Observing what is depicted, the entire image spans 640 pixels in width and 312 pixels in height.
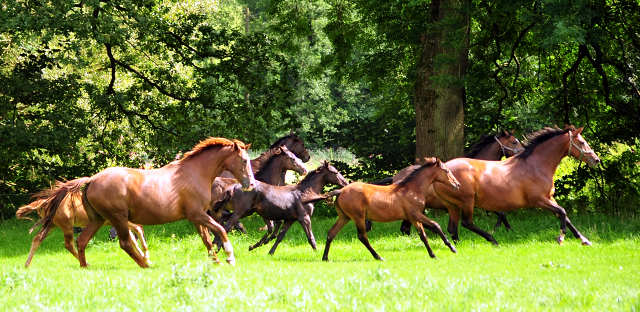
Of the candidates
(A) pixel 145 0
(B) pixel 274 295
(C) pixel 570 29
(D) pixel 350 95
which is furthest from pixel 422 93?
(D) pixel 350 95

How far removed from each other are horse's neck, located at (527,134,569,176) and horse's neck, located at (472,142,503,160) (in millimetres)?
2605

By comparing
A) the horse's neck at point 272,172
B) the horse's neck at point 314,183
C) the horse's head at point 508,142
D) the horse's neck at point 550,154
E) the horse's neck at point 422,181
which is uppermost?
the horse's neck at point 550,154

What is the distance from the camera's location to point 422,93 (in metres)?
17.7

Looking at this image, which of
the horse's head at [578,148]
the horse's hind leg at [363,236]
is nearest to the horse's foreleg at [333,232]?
the horse's hind leg at [363,236]

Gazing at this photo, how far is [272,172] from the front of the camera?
16.5m

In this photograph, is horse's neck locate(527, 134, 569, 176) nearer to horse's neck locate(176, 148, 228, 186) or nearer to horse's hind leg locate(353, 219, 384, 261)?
horse's hind leg locate(353, 219, 384, 261)

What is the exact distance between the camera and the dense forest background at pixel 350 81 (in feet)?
55.9

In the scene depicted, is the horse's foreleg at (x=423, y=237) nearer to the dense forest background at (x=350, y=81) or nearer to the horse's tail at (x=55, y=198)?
the dense forest background at (x=350, y=81)

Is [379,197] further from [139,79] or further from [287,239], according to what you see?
[139,79]

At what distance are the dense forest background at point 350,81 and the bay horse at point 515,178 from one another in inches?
110

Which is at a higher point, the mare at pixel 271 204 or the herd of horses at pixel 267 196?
the herd of horses at pixel 267 196

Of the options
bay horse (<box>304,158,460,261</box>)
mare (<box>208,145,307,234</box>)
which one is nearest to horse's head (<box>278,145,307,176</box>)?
mare (<box>208,145,307,234</box>)

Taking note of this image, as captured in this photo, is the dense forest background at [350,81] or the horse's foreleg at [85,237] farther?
the dense forest background at [350,81]

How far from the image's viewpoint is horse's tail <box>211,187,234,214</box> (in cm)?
1388
